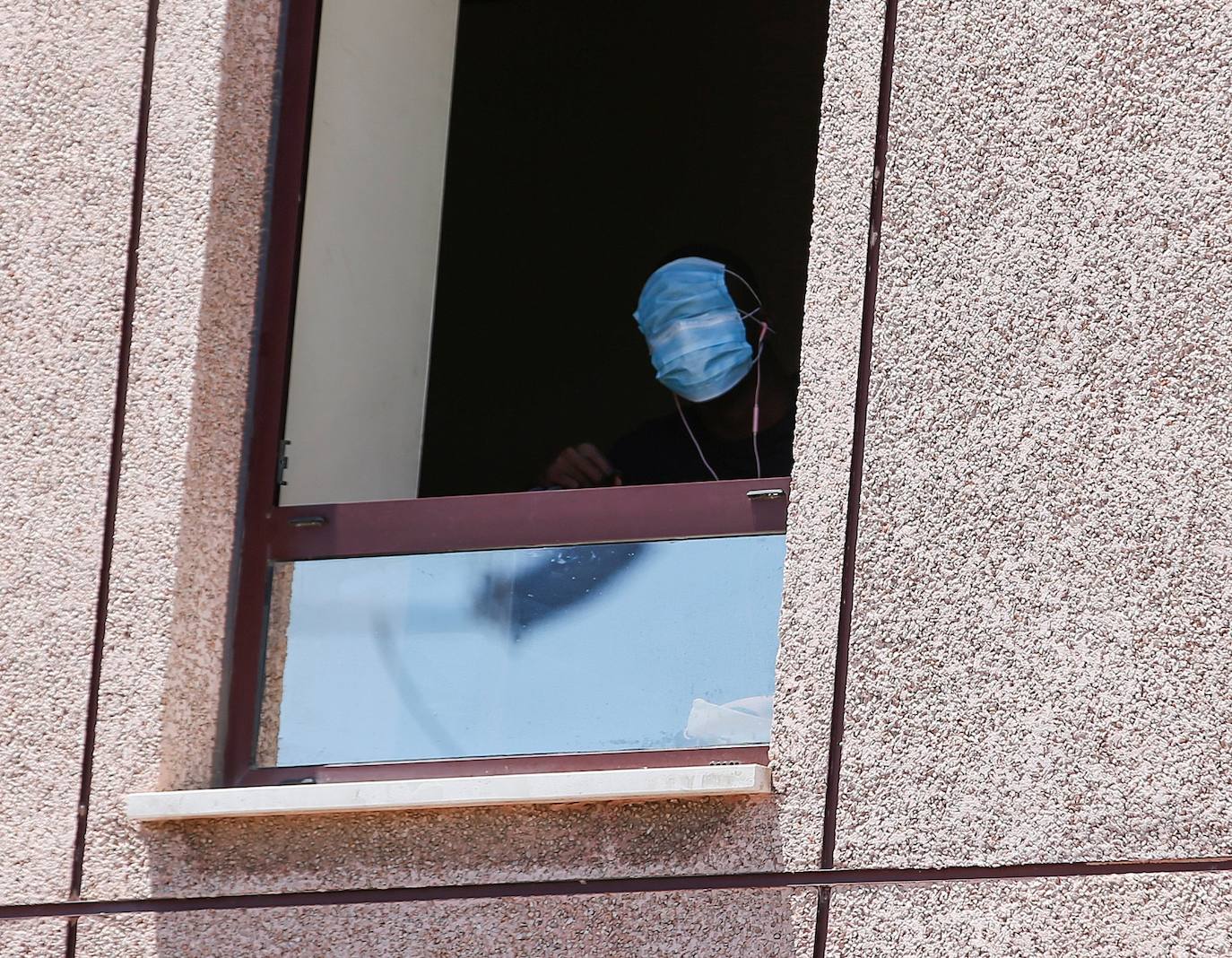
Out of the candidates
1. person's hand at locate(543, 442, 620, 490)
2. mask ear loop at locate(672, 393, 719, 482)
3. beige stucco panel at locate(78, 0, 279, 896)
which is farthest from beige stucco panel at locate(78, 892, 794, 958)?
mask ear loop at locate(672, 393, 719, 482)

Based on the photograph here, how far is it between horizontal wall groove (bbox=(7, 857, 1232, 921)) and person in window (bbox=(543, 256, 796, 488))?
1374 mm

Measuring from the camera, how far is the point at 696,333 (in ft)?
15.8

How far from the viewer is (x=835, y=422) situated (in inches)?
150

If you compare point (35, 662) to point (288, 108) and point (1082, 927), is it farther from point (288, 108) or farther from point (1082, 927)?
point (1082, 927)

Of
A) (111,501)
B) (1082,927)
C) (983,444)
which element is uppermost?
(983,444)

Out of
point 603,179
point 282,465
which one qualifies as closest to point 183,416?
point 282,465

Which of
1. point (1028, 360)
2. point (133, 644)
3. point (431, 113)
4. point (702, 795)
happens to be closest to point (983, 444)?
point (1028, 360)

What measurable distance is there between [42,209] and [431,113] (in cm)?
131

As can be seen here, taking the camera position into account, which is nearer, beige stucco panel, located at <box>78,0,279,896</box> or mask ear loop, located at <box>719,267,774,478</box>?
beige stucco panel, located at <box>78,0,279,896</box>

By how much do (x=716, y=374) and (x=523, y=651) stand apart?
1.07m

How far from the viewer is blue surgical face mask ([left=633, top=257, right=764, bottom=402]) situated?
4.81 metres

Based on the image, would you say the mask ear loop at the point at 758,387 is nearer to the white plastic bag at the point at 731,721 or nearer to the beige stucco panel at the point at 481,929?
the white plastic bag at the point at 731,721

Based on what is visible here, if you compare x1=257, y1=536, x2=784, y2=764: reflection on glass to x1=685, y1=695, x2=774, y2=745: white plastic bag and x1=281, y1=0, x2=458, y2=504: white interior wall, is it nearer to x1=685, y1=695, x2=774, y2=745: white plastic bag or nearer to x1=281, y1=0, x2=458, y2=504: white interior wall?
x1=685, y1=695, x2=774, y2=745: white plastic bag

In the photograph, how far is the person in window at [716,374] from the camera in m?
4.82
